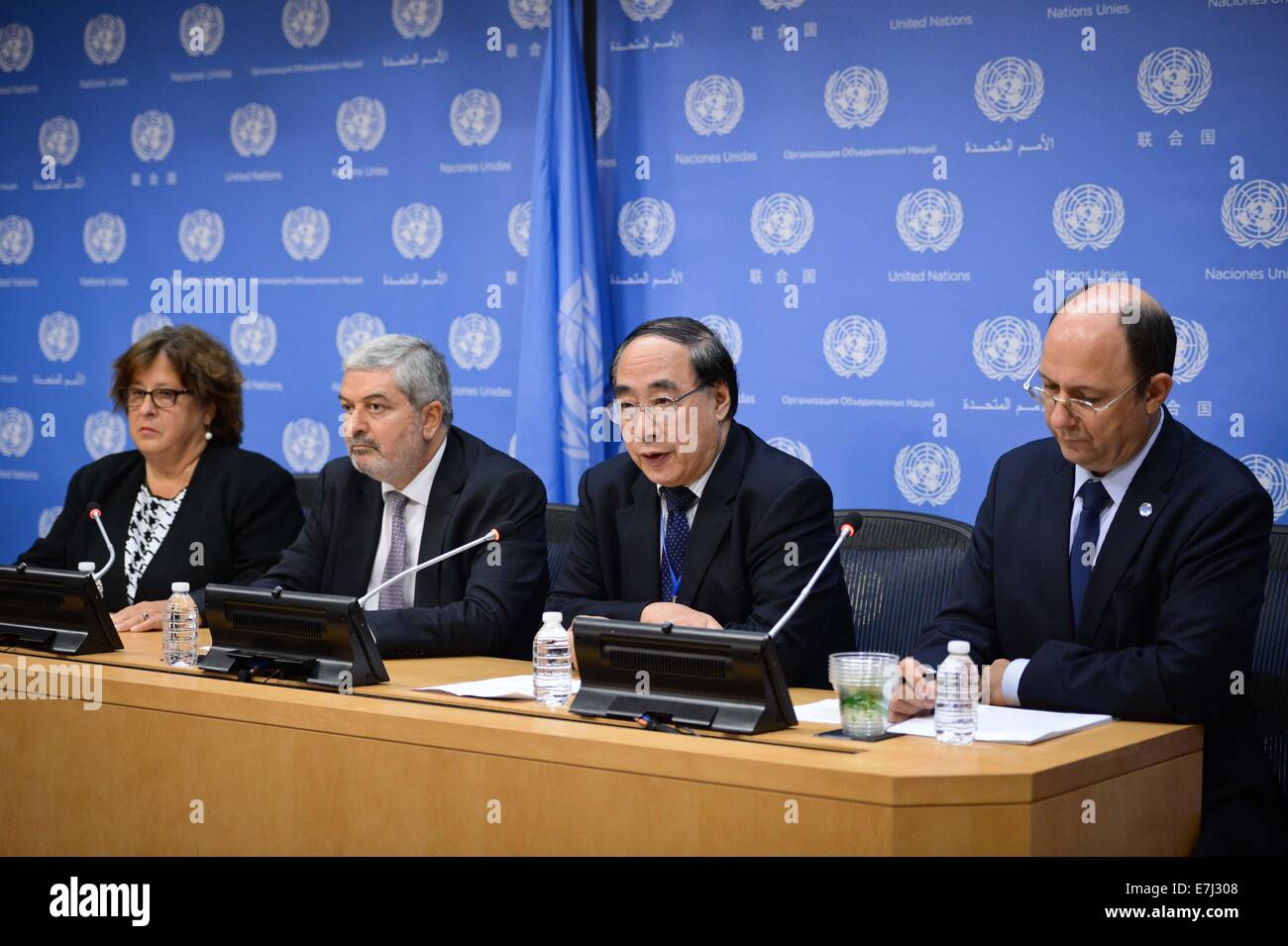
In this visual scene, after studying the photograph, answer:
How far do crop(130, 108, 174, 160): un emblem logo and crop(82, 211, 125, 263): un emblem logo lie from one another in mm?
287

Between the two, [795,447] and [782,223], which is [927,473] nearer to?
[795,447]

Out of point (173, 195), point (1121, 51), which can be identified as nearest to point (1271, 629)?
point (1121, 51)

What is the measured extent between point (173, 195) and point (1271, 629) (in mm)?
4357

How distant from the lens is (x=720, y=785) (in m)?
2.12

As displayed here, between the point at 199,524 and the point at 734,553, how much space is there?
1623mm

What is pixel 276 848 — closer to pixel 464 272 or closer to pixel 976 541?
pixel 976 541

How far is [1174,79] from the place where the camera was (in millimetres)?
3871

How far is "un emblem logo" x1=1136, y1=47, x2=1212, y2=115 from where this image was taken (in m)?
3.83

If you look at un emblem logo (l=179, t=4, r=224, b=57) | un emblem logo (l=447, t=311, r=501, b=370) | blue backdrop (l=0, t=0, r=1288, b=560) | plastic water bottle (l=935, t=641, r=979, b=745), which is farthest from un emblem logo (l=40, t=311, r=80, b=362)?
plastic water bottle (l=935, t=641, r=979, b=745)

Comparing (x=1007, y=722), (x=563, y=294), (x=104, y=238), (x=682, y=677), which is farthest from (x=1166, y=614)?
(x=104, y=238)

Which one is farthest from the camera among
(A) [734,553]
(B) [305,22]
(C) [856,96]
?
(B) [305,22]

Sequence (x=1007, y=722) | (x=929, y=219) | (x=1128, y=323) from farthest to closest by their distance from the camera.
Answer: (x=929, y=219), (x=1128, y=323), (x=1007, y=722)

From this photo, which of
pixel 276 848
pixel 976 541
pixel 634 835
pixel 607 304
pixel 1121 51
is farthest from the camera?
pixel 607 304

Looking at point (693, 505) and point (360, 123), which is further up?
point (360, 123)
